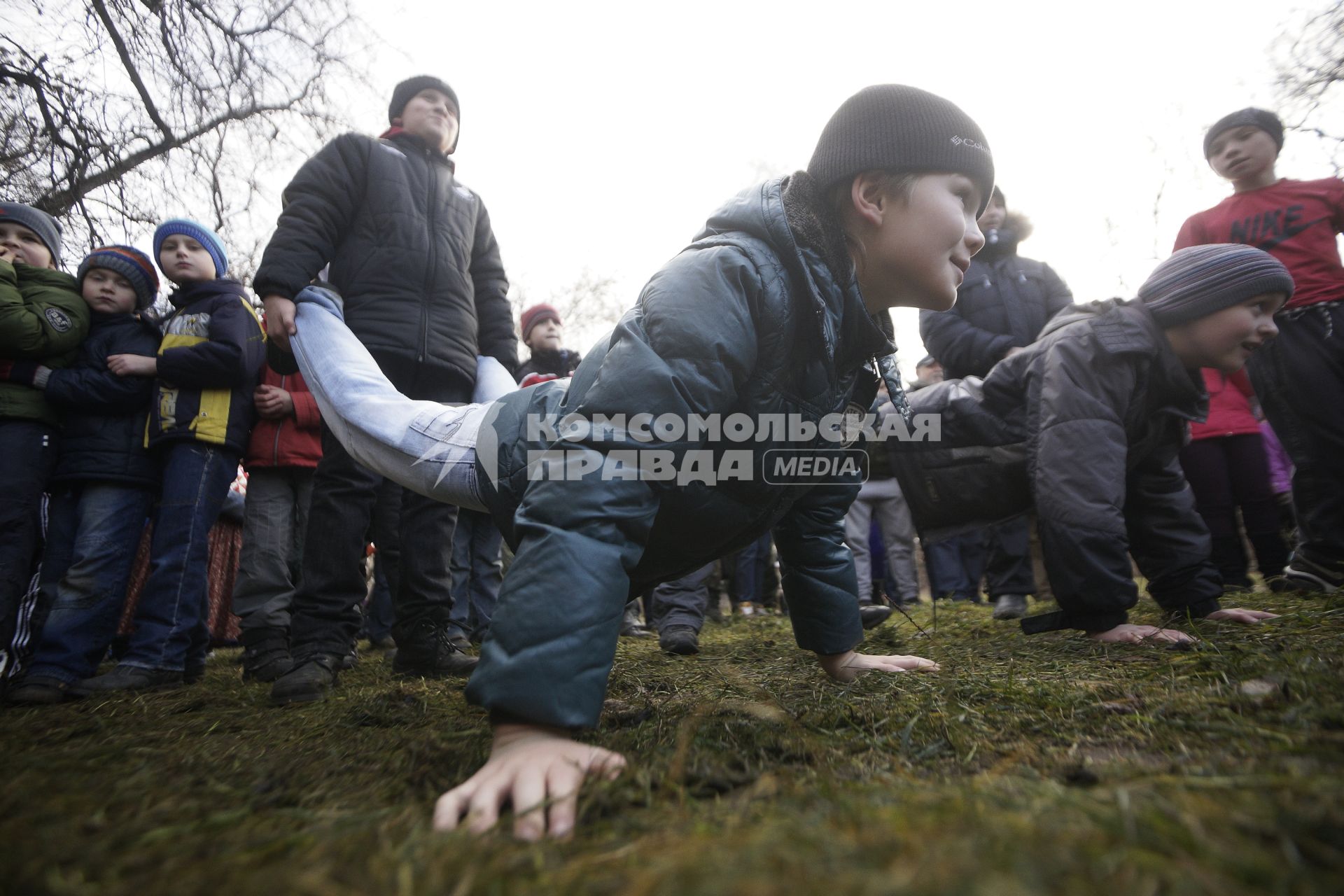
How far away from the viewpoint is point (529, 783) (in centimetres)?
90

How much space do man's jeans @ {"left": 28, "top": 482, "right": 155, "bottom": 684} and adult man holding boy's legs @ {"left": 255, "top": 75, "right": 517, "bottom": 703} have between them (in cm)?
80

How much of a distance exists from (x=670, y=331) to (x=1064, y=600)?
1913 millimetres

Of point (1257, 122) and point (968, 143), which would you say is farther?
point (1257, 122)

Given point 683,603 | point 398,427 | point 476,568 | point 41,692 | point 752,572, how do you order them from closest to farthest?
point 398,427 < point 41,692 < point 683,603 < point 476,568 < point 752,572

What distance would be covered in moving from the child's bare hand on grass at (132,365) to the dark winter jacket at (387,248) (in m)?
0.86

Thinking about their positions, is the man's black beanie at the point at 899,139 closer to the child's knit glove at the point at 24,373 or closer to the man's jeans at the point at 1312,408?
the man's jeans at the point at 1312,408

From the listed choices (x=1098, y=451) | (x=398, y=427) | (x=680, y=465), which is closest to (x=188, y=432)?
(x=398, y=427)

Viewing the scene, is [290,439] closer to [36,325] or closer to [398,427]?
[36,325]

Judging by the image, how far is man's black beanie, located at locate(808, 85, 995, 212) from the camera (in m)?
1.85

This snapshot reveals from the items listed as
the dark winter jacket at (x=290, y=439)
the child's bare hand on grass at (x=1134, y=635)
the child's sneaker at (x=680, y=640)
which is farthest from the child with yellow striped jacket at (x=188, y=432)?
the child's bare hand on grass at (x=1134, y=635)

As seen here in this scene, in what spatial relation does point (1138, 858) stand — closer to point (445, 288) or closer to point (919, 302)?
point (919, 302)

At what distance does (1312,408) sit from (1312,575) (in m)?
0.78

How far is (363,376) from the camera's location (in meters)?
1.96

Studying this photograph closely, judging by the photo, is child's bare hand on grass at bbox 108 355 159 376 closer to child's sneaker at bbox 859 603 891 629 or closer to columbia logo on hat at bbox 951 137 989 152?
columbia logo on hat at bbox 951 137 989 152
